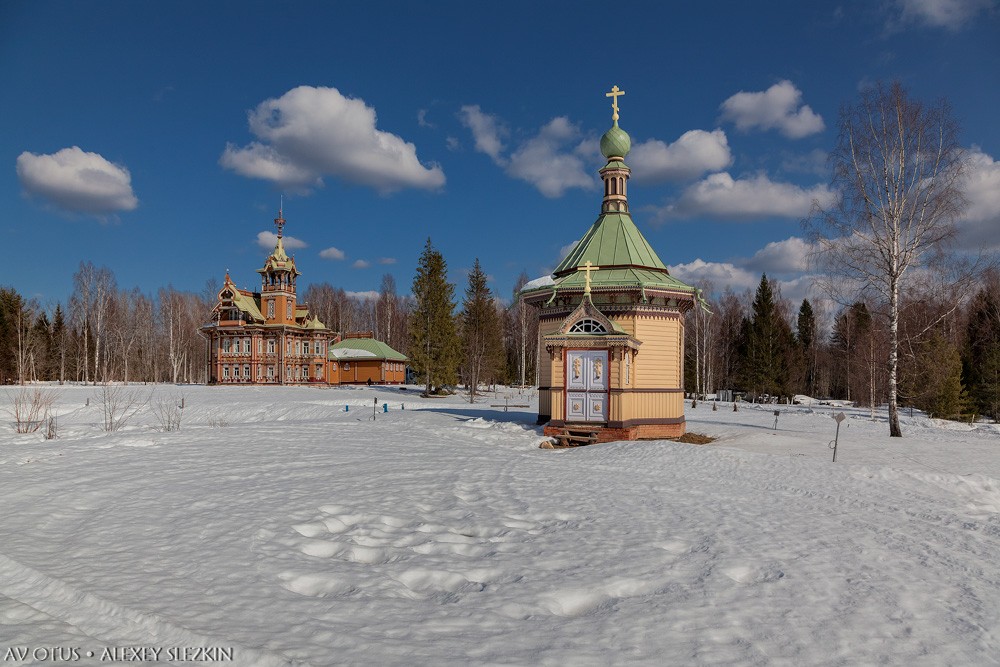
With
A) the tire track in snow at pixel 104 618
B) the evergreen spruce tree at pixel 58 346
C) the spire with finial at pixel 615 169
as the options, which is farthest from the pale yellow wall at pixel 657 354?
the evergreen spruce tree at pixel 58 346

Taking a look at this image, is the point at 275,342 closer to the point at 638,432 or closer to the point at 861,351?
the point at 638,432

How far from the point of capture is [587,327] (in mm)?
17672

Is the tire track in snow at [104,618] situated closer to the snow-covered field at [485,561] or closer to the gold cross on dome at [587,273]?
the snow-covered field at [485,561]

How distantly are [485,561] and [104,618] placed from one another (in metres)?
3.41

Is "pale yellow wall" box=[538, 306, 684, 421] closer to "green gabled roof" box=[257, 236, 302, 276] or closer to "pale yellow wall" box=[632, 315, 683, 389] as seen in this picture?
"pale yellow wall" box=[632, 315, 683, 389]

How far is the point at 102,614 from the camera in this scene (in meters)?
4.62

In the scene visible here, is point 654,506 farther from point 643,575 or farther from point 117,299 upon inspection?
point 117,299

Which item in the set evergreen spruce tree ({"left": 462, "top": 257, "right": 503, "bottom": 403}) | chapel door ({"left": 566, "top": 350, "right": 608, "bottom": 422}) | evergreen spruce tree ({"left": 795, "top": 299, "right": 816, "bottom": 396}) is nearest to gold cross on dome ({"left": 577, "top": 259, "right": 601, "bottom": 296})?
chapel door ({"left": 566, "top": 350, "right": 608, "bottom": 422})

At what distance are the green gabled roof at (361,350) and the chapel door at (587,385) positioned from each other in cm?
4025

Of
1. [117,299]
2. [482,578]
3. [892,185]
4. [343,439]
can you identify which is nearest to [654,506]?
[482,578]

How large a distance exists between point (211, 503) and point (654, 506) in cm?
634

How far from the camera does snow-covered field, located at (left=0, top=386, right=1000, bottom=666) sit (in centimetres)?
443

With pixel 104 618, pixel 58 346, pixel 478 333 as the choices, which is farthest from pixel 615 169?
pixel 58 346

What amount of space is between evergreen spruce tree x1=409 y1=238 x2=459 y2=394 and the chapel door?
24333 mm
